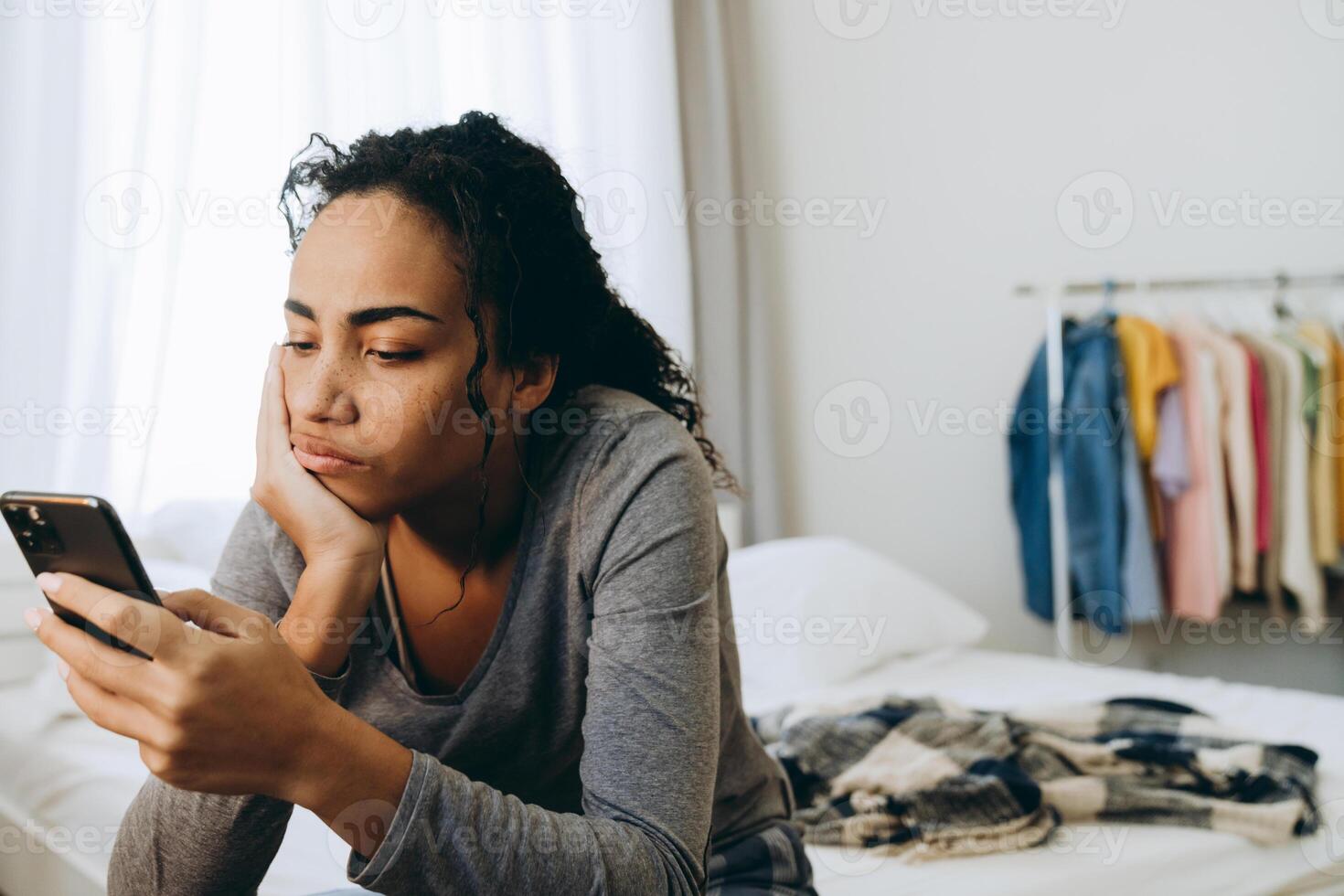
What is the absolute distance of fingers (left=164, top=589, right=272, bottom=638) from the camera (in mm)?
678

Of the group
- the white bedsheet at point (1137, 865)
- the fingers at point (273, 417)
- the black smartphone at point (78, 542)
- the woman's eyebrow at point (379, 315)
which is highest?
the woman's eyebrow at point (379, 315)

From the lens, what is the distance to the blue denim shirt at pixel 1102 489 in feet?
8.54

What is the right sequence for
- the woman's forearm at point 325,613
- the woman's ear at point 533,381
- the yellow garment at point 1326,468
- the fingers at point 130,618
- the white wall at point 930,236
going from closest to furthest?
the fingers at point 130,618, the woman's forearm at point 325,613, the woman's ear at point 533,381, the yellow garment at point 1326,468, the white wall at point 930,236

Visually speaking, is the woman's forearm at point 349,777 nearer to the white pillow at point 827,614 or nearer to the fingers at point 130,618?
the fingers at point 130,618

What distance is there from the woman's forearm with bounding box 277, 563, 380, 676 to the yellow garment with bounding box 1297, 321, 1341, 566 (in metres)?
2.37

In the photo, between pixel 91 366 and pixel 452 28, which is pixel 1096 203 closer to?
pixel 452 28

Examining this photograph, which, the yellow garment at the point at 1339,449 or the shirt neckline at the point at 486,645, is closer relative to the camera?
the shirt neckline at the point at 486,645

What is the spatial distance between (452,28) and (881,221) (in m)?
1.33

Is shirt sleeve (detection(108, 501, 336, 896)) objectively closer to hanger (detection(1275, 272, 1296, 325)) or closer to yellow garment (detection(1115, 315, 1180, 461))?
yellow garment (detection(1115, 315, 1180, 461))

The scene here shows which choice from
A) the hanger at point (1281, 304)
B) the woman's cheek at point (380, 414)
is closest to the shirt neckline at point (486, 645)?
the woman's cheek at point (380, 414)

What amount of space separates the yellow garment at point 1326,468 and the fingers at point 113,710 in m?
2.59

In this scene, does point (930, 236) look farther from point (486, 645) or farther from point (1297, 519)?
point (486, 645)

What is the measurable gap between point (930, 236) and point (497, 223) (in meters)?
2.49

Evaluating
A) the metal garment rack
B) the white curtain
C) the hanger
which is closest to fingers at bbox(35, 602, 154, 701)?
the white curtain
